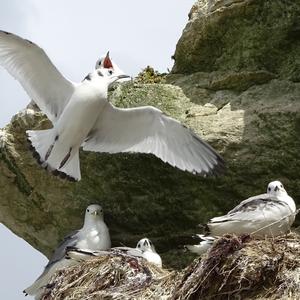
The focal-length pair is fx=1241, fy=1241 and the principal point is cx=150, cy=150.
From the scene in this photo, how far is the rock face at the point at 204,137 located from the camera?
333 inches

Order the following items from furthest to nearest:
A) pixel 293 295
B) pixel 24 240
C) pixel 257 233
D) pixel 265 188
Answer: pixel 24 240, pixel 265 188, pixel 257 233, pixel 293 295

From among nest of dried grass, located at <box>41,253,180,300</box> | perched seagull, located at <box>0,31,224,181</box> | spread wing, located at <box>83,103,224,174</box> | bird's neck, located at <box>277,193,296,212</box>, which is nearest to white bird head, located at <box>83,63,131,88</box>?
perched seagull, located at <box>0,31,224,181</box>

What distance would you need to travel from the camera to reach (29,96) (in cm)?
915

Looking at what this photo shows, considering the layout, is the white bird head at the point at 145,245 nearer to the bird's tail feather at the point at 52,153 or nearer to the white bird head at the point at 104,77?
the bird's tail feather at the point at 52,153

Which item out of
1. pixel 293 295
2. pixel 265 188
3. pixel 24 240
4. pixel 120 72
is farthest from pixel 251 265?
pixel 24 240

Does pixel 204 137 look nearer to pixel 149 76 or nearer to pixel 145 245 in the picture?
pixel 145 245

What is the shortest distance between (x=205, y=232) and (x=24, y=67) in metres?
1.99

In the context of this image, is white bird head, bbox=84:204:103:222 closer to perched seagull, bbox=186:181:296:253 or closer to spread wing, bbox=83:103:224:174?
spread wing, bbox=83:103:224:174

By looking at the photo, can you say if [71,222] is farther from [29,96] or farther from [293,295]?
[293,295]

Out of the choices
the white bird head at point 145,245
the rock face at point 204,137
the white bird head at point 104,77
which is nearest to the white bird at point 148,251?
the white bird head at point 145,245

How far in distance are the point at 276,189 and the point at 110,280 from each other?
3.97 feet

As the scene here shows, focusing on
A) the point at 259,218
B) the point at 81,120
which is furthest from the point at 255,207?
the point at 81,120

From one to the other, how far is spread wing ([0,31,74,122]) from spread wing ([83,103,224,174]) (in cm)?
33

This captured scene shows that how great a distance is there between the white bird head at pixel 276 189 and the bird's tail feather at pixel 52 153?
1.51 meters
